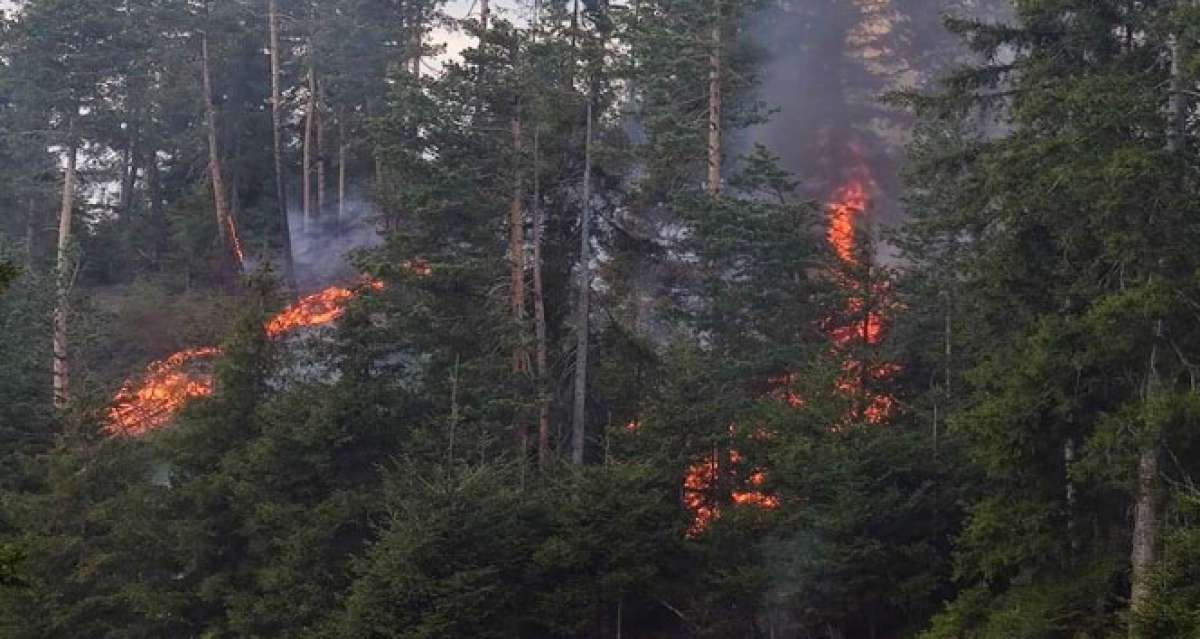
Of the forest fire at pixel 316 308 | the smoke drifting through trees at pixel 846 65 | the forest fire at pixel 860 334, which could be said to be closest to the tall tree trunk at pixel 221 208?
the forest fire at pixel 316 308

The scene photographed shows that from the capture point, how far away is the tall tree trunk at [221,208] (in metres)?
41.9

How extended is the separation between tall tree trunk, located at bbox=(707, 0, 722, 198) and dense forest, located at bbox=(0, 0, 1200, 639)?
144mm

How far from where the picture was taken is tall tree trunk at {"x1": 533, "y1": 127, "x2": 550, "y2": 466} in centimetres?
2462

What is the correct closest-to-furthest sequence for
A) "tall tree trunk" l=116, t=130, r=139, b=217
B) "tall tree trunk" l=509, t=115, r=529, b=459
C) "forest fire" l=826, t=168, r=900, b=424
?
"forest fire" l=826, t=168, r=900, b=424 < "tall tree trunk" l=509, t=115, r=529, b=459 < "tall tree trunk" l=116, t=130, r=139, b=217

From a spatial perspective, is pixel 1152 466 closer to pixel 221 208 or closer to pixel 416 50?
pixel 416 50

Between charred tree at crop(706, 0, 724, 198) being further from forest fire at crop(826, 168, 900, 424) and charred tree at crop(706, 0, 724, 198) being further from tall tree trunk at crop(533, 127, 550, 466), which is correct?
tall tree trunk at crop(533, 127, 550, 466)

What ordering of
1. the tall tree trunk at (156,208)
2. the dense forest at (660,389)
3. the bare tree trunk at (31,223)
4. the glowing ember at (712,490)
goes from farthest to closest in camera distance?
the tall tree trunk at (156,208), the bare tree trunk at (31,223), the glowing ember at (712,490), the dense forest at (660,389)

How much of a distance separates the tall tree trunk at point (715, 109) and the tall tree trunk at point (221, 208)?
21.5m

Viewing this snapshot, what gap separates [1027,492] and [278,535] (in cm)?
1469

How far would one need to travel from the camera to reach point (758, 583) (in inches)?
814

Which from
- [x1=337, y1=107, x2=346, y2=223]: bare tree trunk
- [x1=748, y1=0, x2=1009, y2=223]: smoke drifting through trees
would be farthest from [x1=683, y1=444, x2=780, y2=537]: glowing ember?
[x1=337, y1=107, x2=346, y2=223]: bare tree trunk

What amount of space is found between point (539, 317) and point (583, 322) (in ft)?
3.92

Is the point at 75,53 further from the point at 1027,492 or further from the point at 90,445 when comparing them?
the point at 1027,492

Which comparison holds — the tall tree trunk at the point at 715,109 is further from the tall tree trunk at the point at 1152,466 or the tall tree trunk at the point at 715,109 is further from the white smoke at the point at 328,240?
the white smoke at the point at 328,240
